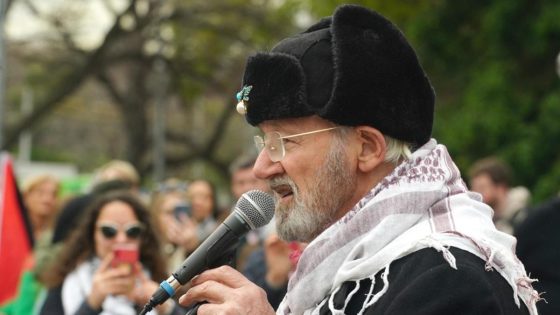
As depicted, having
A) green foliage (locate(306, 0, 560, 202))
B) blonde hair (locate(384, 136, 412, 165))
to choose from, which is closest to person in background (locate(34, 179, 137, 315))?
blonde hair (locate(384, 136, 412, 165))

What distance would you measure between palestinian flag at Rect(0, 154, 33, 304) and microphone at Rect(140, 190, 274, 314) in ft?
13.1

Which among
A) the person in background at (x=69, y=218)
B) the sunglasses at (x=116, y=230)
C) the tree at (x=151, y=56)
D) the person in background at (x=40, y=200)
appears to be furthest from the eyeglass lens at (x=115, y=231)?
the tree at (x=151, y=56)

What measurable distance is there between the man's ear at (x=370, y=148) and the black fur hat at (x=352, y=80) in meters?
0.02

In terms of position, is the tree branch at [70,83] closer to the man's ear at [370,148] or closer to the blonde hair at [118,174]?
the blonde hair at [118,174]

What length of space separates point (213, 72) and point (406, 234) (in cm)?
2324

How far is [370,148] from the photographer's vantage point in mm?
2645

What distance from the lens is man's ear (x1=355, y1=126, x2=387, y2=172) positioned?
2615 mm

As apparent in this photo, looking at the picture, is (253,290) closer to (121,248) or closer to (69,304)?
(121,248)

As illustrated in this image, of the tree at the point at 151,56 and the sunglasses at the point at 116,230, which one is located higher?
the tree at the point at 151,56

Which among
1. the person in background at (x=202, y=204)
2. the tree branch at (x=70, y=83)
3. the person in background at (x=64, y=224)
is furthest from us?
the tree branch at (x=70, y=83)

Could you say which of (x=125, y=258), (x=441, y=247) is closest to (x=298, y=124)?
(x=441, y=247)

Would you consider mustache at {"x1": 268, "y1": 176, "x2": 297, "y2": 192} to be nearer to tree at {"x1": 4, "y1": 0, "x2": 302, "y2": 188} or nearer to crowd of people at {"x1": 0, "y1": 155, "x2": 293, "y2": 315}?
crowd of people at {"x1": 0, "y1": 155, "x2": 293, "y2": 315}

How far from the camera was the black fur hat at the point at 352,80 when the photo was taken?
258 cm

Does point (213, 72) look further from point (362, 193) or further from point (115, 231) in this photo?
point (362, 193)
